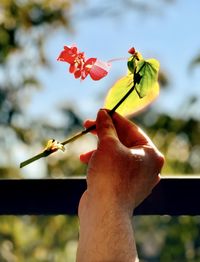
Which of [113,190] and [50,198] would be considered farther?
[50,198]

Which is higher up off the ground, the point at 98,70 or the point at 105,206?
the point at 98,70

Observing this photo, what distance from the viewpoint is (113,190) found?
0.57 meters

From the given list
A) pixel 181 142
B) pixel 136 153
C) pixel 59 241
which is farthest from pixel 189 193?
pixel 59 241

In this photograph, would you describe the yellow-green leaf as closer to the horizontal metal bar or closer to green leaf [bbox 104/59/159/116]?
green leaf [bbox 104/59/159/116]

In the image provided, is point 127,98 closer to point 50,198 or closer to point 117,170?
point 117,170

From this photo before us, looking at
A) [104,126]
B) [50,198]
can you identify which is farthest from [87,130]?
[50,198]

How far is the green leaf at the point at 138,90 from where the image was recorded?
607mm

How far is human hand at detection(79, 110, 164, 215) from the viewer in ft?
1.86

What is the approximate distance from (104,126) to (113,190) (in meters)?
0.07

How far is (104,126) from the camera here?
59cm

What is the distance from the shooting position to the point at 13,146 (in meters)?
5.64

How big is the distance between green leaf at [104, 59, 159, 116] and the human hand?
3cm

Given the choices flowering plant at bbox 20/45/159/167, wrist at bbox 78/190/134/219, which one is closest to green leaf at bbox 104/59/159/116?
flowering plant at bbox 20/45/159/167

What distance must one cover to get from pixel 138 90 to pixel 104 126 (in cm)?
6
